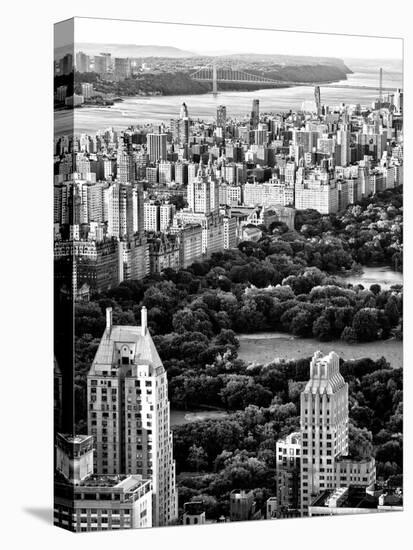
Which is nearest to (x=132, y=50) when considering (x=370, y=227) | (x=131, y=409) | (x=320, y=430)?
(x=370, y=227)

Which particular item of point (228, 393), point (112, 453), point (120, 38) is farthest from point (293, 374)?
point (120, 38)

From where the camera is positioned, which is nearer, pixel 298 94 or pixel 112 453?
pixel 112 453

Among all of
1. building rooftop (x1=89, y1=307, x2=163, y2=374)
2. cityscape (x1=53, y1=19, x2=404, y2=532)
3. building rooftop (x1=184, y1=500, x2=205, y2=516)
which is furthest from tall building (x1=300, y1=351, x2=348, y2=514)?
building rooftop (x1=89, y1=307, x2=163, y2=374)

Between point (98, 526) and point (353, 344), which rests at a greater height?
point (353, 344)

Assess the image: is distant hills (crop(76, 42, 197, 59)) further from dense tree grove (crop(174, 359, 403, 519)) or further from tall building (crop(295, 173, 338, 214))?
dense tree grove (crop(174, 359, 403, 519))

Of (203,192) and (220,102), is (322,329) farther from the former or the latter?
(220,102)

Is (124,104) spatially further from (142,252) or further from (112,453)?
(112,453)
